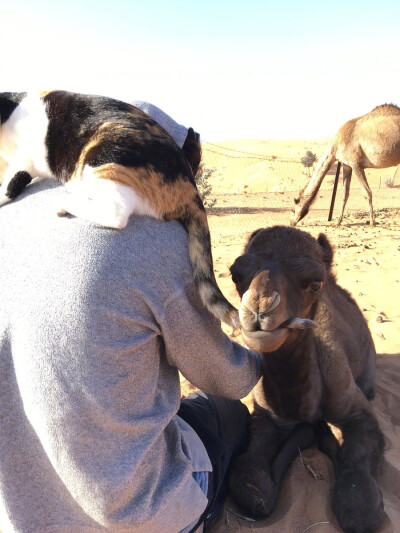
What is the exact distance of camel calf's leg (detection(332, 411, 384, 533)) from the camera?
2.67 meters

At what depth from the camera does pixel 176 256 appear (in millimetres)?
2020

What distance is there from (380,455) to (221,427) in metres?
1.01

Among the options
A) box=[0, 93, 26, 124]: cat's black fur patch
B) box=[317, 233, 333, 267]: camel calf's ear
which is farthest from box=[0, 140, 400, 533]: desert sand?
box=[0, 93, 26, 124]: cat's black fur patch

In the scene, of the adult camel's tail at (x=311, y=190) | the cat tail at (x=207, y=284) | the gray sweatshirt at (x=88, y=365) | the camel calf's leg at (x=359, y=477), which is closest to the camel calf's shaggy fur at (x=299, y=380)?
the camel calf's leg at (x=359, y=477)

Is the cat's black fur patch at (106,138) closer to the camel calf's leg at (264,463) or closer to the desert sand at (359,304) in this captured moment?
the camel calf's leg at (264,463)

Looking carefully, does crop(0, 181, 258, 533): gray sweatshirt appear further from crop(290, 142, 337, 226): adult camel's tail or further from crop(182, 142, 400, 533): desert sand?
crop(290, 142, 337, 226): adult camel's tail

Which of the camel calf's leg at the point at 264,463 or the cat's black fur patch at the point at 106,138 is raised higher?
the cat's black fur patch at the point at 106,138

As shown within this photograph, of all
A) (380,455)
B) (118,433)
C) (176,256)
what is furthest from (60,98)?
(380,455)

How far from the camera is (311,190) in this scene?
13633 millimetres

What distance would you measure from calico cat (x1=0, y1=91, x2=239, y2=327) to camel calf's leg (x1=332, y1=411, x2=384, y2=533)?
1.34 meters

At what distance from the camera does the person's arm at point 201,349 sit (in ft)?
6.53

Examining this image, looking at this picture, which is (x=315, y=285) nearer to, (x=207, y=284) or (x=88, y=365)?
(x=207, y=284)

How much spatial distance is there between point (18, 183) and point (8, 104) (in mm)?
853

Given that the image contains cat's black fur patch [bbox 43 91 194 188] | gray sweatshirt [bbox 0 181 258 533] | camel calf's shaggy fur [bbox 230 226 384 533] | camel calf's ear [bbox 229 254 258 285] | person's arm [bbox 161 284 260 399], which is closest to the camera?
gray sweatshirt [bbox 0 181 258 533]
